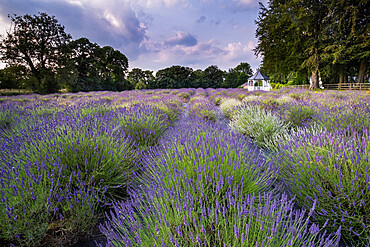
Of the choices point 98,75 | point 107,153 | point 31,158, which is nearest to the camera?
point 31,158

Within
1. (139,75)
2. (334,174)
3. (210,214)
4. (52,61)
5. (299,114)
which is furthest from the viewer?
(139,75)

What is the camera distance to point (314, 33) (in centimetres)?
1761

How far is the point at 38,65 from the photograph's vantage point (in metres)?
21.6

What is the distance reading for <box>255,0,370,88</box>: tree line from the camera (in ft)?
51.0

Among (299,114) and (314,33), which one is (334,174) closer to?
(299,114)

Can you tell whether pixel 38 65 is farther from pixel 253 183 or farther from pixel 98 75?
pixel 253 183

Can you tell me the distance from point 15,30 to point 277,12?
2957 centimetres

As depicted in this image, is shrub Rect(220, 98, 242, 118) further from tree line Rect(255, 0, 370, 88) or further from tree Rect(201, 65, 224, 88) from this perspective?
tree Rect(201, 65, 224, 88)

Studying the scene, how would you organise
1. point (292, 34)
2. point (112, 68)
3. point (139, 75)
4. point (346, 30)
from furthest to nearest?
point (139, 75)
point (112, 68)
point (292, 34)
point (346, 30)

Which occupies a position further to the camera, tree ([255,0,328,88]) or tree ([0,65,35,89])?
tree ([0,65,35,89])

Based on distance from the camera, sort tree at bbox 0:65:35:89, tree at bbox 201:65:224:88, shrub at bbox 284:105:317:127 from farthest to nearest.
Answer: tree at bbox 201:65:224:88, tree at bbox 0:65:35:89, shrub at bbox 284:105:317:127

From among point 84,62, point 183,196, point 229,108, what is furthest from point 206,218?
point 84,62

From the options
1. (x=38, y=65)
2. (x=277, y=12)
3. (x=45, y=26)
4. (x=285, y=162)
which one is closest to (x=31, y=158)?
(x=285, y=162)

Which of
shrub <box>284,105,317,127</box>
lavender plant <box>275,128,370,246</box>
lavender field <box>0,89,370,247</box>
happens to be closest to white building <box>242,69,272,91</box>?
shrub <box>284,105,317,127</box>
